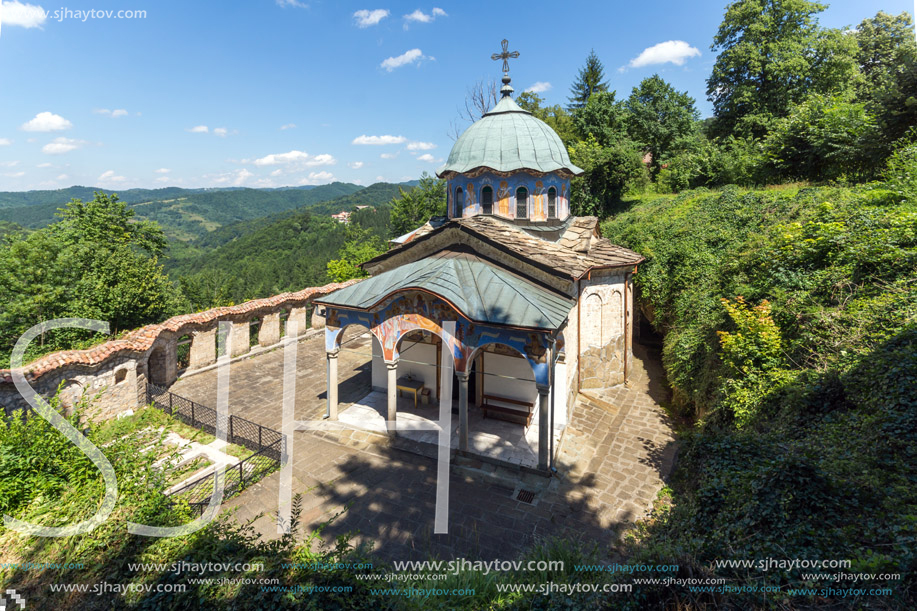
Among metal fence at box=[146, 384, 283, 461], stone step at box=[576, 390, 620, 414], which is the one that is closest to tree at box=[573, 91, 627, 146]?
stone step at box=[576, 390, 620, 414]

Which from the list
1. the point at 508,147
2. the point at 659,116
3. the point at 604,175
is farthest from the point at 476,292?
the point at 659,116

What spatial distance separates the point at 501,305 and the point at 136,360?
11.1 m

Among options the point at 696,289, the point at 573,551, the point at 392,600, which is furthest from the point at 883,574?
the point at 696,289

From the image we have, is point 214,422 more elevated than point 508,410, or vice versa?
point 508,410

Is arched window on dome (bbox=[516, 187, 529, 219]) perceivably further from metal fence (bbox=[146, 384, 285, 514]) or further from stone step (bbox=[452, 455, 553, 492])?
metal fence (bbox=[146, 384, 285, 514])

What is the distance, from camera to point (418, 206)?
38.8 m

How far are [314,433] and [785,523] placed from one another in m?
9.52

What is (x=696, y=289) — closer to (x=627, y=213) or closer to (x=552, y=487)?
(x=552, y=487)

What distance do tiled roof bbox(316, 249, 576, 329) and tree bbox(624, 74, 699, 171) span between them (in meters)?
23.8

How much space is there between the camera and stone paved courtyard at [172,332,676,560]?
6.88m

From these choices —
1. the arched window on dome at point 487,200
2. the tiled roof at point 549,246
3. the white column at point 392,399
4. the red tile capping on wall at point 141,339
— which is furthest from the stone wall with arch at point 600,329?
the red tile capping on wall at point 141,339

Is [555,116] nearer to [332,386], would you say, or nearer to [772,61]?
[772,61]

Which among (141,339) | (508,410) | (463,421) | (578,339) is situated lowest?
(508,410)

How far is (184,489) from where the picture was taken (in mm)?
8094
